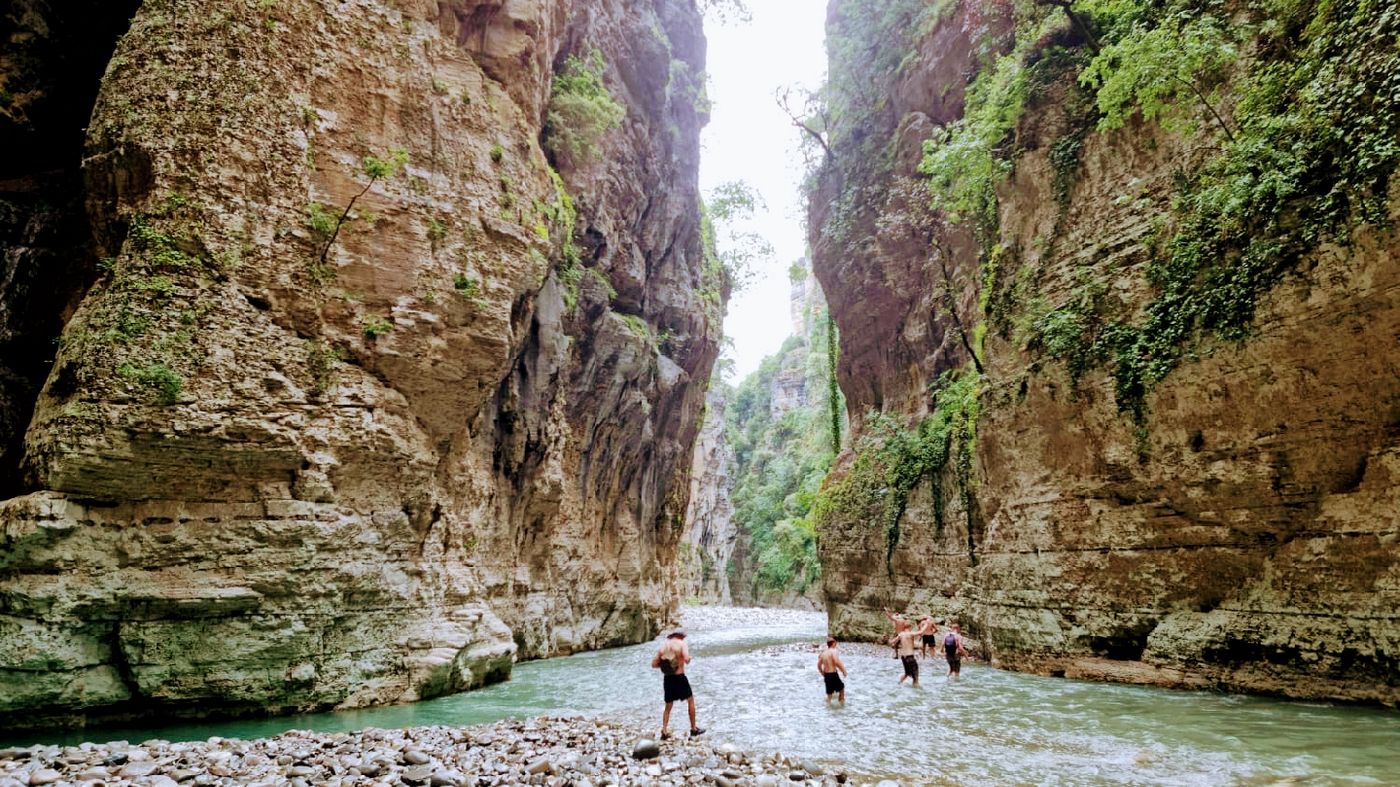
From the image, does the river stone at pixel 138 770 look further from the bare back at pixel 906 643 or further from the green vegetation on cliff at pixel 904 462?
the green vegetation on cliff at pixel 904 462

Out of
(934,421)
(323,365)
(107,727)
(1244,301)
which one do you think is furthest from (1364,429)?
Result: (107,727)

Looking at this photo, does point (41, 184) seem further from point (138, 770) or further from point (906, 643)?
point (906, 643)

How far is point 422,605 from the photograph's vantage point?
34.2 feet

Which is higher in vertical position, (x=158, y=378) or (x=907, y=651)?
(x=158, y=378)

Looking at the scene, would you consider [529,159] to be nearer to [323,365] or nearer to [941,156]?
[323,365]

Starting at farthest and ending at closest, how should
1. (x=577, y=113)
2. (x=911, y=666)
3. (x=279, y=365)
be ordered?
(x=577, y=113)
(x=911, y=666)
(x=279, y=365)

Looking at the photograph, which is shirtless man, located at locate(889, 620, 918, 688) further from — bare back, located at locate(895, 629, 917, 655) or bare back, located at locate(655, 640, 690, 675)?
bare back, located at locate(655, 640, 690, 675)

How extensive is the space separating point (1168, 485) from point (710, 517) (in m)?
44.4

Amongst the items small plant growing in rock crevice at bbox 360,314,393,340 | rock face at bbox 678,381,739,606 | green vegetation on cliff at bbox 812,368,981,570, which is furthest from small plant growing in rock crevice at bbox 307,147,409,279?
rock face at bbox 678,381,739,606

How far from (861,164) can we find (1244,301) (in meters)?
17.3

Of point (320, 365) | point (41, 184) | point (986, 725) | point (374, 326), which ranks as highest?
A: point (41, 184)

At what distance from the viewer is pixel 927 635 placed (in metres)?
15.1

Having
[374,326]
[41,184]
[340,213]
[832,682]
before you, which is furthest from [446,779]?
[41,184]

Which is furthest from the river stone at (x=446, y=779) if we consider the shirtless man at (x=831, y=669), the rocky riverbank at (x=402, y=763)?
the shirtless man at (x=831, y=669)
